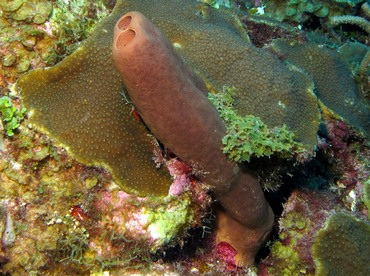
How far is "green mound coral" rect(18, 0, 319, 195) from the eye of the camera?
2.78 m

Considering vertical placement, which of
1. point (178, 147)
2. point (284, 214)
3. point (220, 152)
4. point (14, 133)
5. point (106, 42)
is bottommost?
point (284, 214)

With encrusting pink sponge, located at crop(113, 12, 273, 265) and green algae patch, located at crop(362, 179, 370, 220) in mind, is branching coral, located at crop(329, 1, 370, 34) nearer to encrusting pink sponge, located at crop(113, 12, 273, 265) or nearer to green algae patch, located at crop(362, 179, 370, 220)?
green algae patch, located at crop(362, 179, 370, 220)

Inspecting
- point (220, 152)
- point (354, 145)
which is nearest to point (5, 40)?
point (220, 152)

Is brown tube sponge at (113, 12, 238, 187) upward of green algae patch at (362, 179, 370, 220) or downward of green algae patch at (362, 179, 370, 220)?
upward

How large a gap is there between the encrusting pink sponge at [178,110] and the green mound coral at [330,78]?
6.24ft

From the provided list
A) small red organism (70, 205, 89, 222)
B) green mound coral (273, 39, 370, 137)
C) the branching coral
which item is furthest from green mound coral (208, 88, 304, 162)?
the branching coral

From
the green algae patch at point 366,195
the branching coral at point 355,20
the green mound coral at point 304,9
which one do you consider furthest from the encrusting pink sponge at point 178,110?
the green mound coral at point 304,9

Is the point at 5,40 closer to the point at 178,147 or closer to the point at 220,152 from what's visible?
the point at 178,147

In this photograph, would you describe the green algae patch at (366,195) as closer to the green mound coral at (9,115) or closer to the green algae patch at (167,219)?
the green algae patch at (167,219)

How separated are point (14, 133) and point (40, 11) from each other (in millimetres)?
1185

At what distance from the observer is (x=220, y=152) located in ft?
9.48

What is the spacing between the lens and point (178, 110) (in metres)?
2.56

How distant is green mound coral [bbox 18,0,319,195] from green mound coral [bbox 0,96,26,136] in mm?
114

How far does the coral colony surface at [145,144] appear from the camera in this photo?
2680 millimetres
